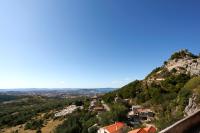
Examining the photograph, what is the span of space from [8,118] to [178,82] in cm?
7504

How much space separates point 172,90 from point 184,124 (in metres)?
50.2

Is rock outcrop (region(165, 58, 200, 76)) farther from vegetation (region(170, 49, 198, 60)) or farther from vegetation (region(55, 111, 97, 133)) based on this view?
vegetation (region(55, 111, 97, 133))

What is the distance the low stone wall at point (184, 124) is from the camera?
4.24 m

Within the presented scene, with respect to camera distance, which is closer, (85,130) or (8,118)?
(85,130)

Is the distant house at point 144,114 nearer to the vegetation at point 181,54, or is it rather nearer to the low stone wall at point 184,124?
the vegetation at point 181,54

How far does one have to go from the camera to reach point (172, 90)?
5225cm

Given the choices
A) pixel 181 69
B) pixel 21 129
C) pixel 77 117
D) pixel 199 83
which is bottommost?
pixel 21 129

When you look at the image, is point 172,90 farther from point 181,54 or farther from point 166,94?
point 181,54

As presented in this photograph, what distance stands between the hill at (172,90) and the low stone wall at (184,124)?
2994cm

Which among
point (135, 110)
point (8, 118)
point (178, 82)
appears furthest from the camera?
point (8, 118)

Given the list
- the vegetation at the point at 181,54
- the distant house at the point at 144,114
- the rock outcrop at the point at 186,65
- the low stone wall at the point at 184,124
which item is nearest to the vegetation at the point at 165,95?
the distant house at the point at 144,114

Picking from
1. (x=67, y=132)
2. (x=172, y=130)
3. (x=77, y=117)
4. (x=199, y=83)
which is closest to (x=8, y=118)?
(x=77, y=117)

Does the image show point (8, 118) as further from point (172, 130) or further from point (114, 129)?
point (172, 130)

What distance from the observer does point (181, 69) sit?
202 ft
